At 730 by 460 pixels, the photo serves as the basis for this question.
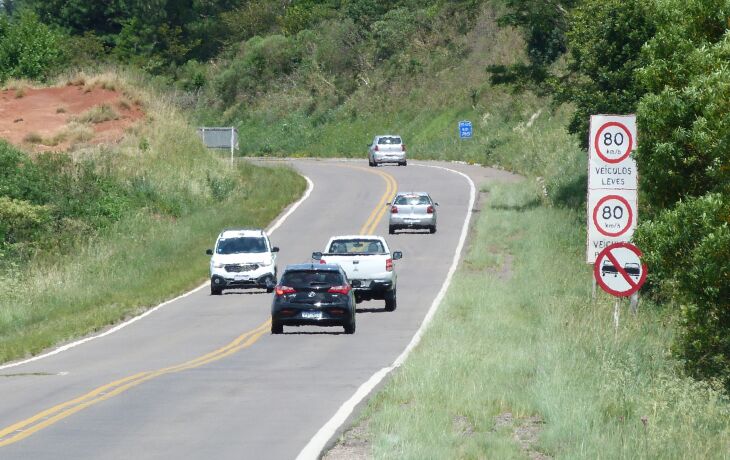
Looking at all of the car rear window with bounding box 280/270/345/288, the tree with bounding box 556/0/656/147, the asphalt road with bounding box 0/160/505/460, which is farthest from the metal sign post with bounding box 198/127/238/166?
the car rear window with bounding box 280/270/345/288

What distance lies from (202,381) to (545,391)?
20.6 feet

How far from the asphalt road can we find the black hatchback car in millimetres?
416

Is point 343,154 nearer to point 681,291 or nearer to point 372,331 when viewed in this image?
point 372,331

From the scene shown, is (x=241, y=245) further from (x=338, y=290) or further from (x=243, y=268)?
(x=338, y=290)

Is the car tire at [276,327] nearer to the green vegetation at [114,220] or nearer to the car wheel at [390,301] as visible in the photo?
the green vegetation at [114,220]

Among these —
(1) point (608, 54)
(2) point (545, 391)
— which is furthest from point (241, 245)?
(2) point (545, 391)

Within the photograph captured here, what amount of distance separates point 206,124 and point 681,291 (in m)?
106

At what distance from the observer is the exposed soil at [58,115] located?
72.1 meters

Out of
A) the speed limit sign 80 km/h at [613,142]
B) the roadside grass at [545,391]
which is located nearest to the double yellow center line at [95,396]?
the roadside grass at [545,391]

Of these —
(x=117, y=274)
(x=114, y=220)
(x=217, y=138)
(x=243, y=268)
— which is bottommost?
(x=117, y=274)

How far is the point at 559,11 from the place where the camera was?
63.6m

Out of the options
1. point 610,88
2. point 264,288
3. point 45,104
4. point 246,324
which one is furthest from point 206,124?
point 246,324

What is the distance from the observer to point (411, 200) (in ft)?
184

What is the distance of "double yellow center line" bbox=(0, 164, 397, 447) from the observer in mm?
16766
